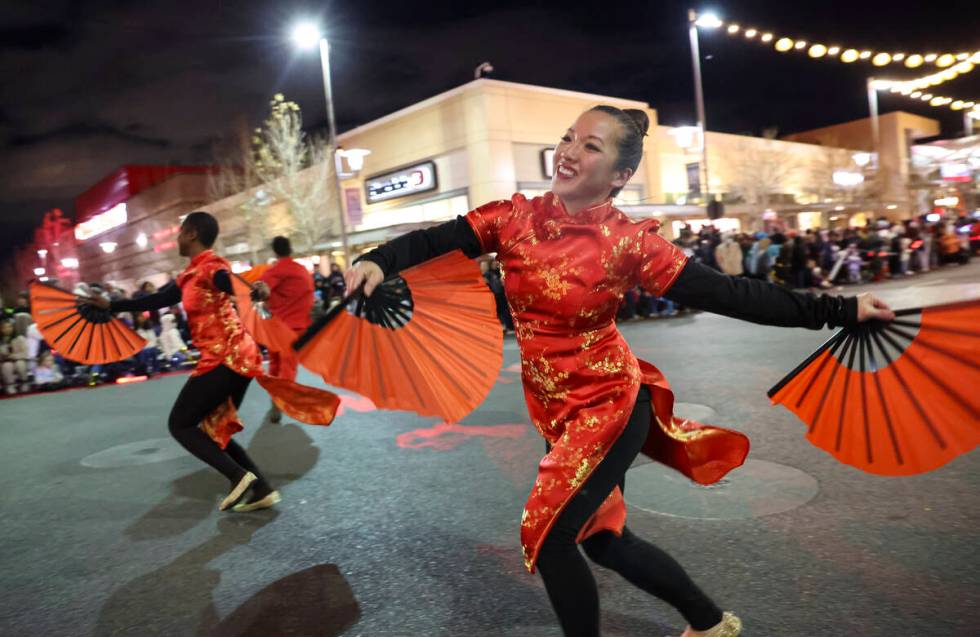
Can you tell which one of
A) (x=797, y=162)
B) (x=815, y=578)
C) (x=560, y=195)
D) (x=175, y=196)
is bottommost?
(x=815, y=578)

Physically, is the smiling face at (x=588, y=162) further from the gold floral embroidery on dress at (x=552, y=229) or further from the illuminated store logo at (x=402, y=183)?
the illuminated store logo at (x=402, y=183)

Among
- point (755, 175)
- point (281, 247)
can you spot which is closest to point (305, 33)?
point (281, 247)

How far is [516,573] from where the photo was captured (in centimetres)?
334

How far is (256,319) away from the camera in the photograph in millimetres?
4688

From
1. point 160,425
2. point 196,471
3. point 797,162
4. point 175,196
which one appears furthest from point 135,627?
point 175,196

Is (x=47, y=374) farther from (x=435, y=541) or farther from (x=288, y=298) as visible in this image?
(x=435, y=541)

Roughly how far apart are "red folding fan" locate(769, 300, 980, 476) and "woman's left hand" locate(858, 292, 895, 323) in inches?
2.1

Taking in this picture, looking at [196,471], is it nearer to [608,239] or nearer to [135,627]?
[135,627]

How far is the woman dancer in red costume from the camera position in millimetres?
2158

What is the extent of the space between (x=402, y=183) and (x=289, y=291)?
26.1 meters

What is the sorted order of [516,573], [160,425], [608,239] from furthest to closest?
[160,425]
[516,573]
[608,239]

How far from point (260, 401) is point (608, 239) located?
7361 millimetres

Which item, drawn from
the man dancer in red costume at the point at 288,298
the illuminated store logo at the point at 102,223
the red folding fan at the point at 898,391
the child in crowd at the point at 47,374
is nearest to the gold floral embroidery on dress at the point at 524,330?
the red folding fan at the point at 898,391

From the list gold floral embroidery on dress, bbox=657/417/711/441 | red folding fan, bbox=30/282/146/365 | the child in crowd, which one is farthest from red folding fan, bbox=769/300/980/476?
the child in crowd
